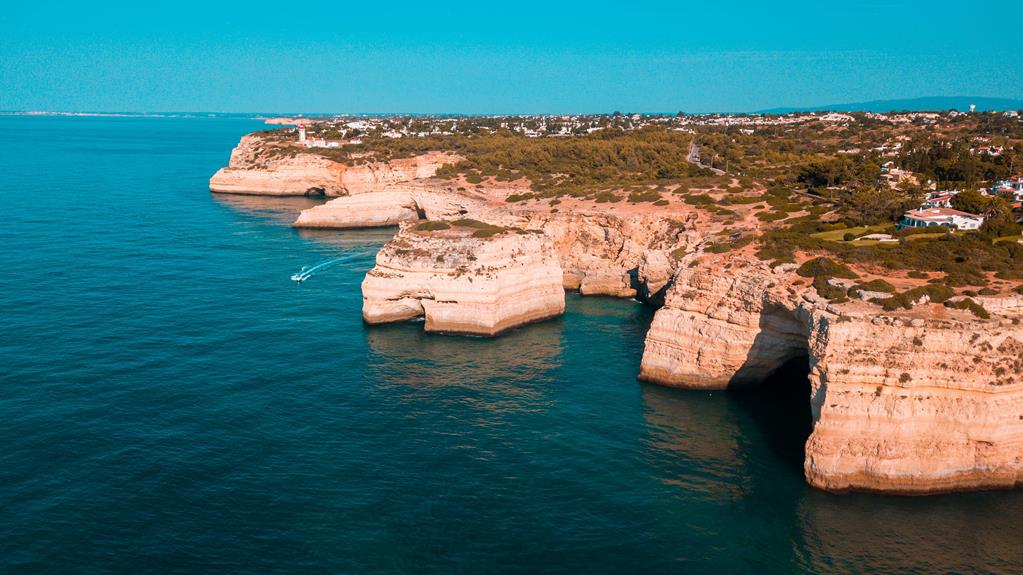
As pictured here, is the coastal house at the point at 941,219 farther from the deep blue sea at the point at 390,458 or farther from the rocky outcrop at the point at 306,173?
the rocky outcrop at the point at 306,173

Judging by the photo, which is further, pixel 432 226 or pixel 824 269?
pixel 432 226

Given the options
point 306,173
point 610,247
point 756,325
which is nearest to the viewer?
point 756,325

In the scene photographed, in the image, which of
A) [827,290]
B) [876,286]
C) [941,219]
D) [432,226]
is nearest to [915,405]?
[876,286]

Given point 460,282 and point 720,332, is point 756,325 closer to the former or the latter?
point 720,332

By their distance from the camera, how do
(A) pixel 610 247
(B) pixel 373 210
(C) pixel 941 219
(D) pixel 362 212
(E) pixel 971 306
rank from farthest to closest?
1. (B) pixel 373 210
2. (D) pixel 362 212
3. (A) pixel 610 247
4. (C) pixel 941 219
5. (E) pixel 971 306

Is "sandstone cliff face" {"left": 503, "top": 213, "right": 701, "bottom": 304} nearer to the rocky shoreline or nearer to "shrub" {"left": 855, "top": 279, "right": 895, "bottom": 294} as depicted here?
the rocky shoreline

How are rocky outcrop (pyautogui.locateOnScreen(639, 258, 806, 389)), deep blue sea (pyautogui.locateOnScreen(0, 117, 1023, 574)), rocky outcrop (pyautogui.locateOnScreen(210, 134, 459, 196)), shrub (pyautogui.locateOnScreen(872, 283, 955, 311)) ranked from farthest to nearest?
rocky outcrop (pyautogui.locateOnScreen(210, 134, 459, 196))
rocky outcrop (pyautogui.locateOnScreen(639, 258, 806, 389))
shrub (pyautogui.locateOnScreen(872, 283, 955, 311))
deep blue sea (pyautogui.locateOnScreen(0, 117, 1023, 574))

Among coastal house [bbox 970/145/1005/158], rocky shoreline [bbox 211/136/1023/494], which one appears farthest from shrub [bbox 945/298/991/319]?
coastal house [bbox 970/145/1005/158]
